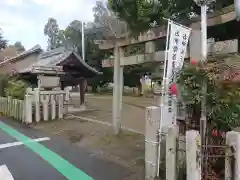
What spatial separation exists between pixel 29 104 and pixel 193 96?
8.37m

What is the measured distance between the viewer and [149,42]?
6.40 meters

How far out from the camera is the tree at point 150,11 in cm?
857

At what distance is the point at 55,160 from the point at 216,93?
3.93 m

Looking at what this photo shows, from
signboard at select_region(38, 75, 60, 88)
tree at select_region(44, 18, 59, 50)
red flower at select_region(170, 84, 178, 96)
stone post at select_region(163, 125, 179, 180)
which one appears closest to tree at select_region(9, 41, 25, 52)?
tree at select_region(44, 18, 59, 50)

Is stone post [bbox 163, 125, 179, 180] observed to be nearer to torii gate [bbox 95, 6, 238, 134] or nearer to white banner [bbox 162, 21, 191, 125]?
white banner [bbox 162, 21, 191, 125]

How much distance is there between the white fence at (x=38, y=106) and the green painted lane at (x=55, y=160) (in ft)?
6.77

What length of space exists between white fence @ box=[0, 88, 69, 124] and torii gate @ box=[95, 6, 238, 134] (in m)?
3.95

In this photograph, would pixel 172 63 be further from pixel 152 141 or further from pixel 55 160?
pixel 55 160

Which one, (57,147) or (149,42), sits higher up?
(149,42)

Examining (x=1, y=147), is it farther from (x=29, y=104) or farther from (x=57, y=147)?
(x=29, y=104)

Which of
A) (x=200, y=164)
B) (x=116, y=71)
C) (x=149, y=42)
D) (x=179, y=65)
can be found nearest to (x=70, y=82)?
(x=116, y=71)

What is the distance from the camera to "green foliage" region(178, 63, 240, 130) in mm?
4023

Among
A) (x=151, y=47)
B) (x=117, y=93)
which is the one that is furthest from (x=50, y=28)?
(x=151, y=47)

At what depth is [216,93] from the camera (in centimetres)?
409
